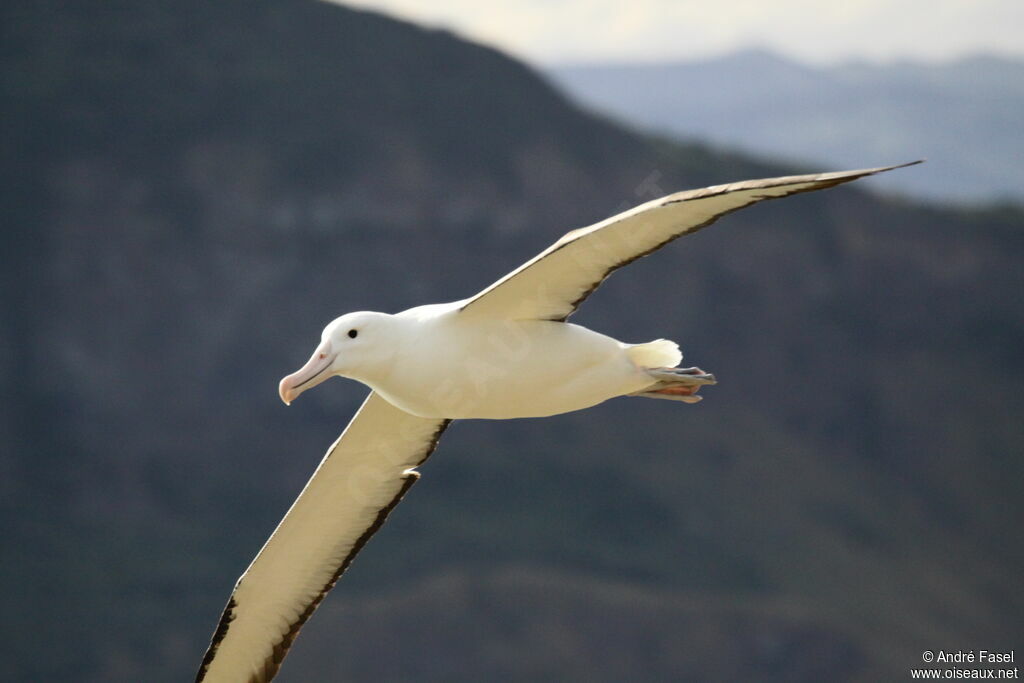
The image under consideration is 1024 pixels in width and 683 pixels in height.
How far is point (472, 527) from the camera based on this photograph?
50375mm

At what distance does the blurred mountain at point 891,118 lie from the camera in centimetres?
16588

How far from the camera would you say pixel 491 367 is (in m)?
9.69

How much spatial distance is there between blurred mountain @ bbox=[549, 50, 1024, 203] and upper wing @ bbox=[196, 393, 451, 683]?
146 meters

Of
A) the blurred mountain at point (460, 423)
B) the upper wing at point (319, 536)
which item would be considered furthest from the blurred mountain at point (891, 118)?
the upper wing at point (319, 536)

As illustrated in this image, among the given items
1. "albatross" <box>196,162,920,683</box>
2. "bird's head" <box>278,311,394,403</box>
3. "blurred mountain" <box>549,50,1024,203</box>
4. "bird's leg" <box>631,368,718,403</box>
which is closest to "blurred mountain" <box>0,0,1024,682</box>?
"albatross" <box>196,162,920,683</box>

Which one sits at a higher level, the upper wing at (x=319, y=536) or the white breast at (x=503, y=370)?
the white breast at (x=503, y=370)

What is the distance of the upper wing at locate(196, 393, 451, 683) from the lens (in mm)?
10906

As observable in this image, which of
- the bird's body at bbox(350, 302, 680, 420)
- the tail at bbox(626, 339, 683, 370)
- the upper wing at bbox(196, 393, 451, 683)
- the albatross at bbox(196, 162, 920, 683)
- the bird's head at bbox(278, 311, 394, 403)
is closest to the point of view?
the albatross at bbox(196, 162, 920, 683)

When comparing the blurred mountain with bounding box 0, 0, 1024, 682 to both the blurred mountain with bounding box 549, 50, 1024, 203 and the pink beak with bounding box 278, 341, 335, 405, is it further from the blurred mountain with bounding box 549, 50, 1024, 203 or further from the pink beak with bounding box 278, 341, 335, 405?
the blurred mountain with bounding box 549, 50, 1024, 203

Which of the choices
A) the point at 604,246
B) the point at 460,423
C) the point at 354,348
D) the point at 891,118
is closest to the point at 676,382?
the point at 604,246

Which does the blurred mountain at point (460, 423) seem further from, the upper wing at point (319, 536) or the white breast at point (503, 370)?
the white breast at point (503, 370)

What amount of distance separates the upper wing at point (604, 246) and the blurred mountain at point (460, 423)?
34.0 meters

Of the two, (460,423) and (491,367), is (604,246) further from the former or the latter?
(460,423)

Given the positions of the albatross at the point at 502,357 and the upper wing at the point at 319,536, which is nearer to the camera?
the albatross at the point at 502,357
